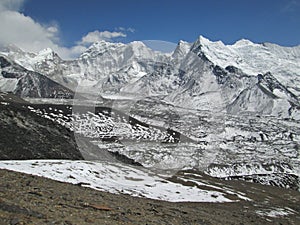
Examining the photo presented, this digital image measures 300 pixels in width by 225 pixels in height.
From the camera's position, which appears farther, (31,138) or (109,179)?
(31,138)

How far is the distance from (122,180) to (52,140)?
26200 millimetres

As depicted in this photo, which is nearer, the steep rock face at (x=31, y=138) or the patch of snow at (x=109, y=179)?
the patch of snow at (x=109, y=179)

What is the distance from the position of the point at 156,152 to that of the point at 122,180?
9696 cm

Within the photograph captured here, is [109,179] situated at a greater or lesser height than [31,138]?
lesser

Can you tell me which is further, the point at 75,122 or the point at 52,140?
the point at 75,122

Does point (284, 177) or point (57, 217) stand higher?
point (57, 217)

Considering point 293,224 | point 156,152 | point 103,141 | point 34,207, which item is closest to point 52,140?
point 293,224

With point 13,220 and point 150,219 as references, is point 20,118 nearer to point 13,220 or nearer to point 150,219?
point 150,219

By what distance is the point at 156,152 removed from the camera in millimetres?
143250

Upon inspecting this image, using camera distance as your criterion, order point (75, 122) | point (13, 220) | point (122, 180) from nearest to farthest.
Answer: point (13, 220)
point (122, 180)
point (75, 122)

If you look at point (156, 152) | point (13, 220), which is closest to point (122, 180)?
point (13, 220)

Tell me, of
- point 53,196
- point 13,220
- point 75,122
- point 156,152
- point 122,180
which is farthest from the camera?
point 75,122

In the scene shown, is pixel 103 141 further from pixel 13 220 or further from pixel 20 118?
pixel 13 220

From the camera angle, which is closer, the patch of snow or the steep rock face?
the patch of snow
